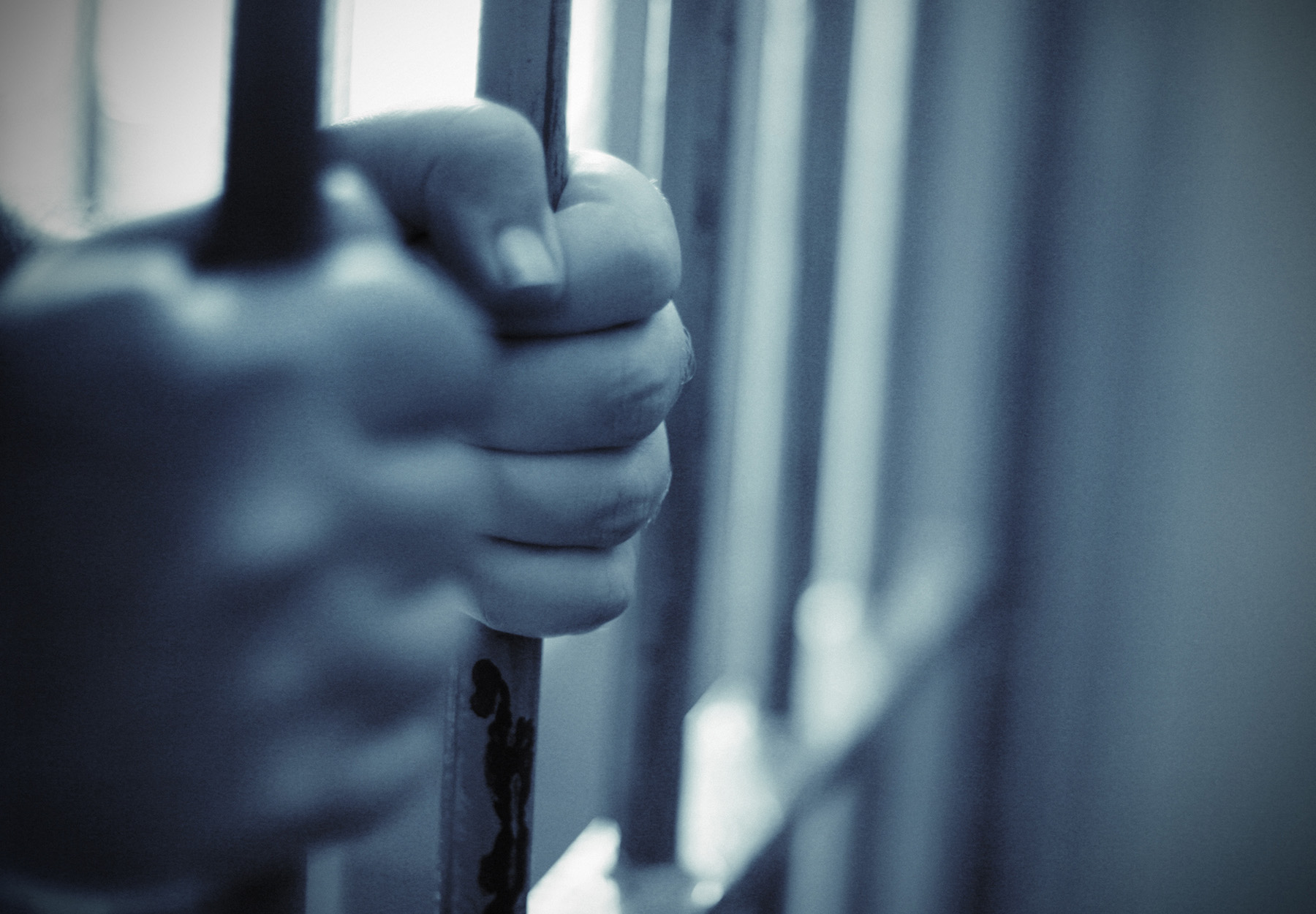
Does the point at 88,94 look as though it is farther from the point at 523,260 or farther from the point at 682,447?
the point at 682,447

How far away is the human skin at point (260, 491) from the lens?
260mm

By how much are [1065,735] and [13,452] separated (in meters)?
1.59

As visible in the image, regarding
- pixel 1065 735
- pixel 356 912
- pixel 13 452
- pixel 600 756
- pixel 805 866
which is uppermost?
pixel 13 452

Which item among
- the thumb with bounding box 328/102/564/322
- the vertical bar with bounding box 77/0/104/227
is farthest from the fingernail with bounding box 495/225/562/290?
the vertical bar with bounding box 77/0/104/227

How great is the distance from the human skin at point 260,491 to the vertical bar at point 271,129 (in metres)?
0.01

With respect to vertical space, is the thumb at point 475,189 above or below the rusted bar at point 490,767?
above

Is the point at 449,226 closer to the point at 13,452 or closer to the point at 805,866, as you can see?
the point at 13,452

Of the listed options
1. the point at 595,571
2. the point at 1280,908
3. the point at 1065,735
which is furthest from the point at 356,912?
the point at 1280,908

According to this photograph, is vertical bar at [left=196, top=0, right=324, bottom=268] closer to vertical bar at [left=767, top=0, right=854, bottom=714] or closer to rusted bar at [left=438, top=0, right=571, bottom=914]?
rusted bar at [left=438, top=0, right=571, bottom=914]

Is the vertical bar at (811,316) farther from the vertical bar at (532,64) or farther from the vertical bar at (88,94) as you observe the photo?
the vertical bar at (88,94)

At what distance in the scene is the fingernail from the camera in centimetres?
32

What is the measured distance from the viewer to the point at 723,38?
2.64 ft

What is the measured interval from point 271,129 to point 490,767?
0.94 ft

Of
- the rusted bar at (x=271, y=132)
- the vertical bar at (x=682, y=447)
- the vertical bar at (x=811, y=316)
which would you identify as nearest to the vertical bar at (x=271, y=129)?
the rusted bar at (x=271, y=132)
